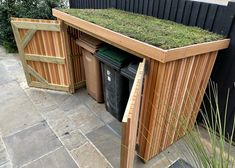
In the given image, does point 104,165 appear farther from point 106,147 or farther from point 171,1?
point 171,1

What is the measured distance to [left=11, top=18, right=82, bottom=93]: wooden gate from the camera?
129 inches

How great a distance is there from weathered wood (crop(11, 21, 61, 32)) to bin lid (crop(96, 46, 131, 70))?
93cm

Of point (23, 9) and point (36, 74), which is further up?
point (23, 9)

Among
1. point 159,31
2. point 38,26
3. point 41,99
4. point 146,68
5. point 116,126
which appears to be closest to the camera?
point 146,68

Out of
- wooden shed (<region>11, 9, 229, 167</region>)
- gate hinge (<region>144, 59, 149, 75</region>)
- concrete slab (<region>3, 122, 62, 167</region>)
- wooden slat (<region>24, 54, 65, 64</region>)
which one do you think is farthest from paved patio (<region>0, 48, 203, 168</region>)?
gate hinge (<region>144, 59, 149, 75</region>)

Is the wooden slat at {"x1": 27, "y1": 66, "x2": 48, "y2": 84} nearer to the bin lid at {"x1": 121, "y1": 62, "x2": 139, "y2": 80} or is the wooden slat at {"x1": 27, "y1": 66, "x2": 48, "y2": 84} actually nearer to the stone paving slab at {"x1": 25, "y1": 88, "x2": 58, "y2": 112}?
the stone paving slab at {"x1": 25, "y1": 88, "x2": 58, "y2": 112}

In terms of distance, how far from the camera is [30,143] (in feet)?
8.85

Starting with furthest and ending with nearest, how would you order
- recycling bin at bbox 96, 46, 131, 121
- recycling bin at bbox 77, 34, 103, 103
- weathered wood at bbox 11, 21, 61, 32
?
weathered wood at bbox 11, 21, 61, 32, recycling bin at bbox 77, 34, 103, 103, recycling bin at bbox 96, 46, 131, 121

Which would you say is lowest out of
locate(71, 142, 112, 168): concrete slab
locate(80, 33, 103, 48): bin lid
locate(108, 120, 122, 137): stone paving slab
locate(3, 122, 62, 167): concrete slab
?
locate(3, 122, 62, 167): concrete slab

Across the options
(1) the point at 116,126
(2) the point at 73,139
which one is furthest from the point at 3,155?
(1) the point at 116,126

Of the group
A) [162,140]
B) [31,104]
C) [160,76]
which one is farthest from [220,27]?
[31,104]

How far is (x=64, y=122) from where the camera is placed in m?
3.09

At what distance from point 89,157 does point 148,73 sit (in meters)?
1.40

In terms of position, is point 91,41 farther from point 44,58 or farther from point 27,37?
point 27,37
